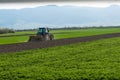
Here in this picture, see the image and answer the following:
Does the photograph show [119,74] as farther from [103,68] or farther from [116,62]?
[116,62]

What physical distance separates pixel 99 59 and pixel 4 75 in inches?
231

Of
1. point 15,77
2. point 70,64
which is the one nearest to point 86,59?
point 70,64

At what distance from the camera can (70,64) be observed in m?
16.4

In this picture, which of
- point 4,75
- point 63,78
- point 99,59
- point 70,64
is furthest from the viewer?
point 99,59

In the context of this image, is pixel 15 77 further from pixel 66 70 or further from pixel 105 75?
pixel 105 75

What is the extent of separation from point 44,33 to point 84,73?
88.5 ft

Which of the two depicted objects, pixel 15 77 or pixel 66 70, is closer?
pixel 15 77

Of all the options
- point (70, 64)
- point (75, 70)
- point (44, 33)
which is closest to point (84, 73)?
point (75, 70)

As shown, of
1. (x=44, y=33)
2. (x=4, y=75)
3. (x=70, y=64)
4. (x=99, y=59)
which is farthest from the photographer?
(x=44, y=33)

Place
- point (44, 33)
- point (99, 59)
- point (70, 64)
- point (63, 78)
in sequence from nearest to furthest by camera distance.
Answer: point (63, 78) → point (70, 64) → point (99, 59) → point (44, 33)

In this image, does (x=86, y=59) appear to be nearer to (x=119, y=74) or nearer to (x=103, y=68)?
(x=103, y=68)

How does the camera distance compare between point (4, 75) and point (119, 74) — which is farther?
point (4, 75)

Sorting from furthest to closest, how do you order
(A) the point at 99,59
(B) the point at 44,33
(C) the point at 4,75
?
1. (B) the point at 44,33
2. (A) the point at 99,59
3. (C) the point at 4,75

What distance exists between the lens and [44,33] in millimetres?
40562
